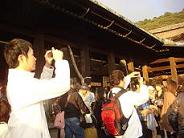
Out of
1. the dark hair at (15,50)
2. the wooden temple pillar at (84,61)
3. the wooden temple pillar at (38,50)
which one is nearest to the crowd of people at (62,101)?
the dark hair at (15,50)

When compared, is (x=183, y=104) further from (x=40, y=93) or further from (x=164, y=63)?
(x=164, y=63)

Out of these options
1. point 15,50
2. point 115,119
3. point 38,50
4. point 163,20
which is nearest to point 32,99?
point 15,50

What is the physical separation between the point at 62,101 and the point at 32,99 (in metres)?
5.53

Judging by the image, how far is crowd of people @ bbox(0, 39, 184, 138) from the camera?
2.53 meters

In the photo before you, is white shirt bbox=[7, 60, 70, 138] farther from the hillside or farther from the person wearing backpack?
the hillside

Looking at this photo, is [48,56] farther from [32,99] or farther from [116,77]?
[116,77]

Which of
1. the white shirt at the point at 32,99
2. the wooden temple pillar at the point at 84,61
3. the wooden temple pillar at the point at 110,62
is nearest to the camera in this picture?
the white shirt at the point at 32,99

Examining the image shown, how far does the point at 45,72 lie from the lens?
320 centimetres

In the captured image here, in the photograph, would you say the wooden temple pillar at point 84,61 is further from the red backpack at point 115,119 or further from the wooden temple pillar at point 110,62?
the red backpack at point 115,119

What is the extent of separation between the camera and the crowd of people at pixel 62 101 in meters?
2.53

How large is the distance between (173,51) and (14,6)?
9.74 meters

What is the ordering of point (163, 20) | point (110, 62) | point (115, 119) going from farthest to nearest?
point (163, 20) < point (110, 62) < point (115, 119)

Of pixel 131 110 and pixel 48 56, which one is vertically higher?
pixel 48 56

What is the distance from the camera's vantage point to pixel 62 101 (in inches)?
316
